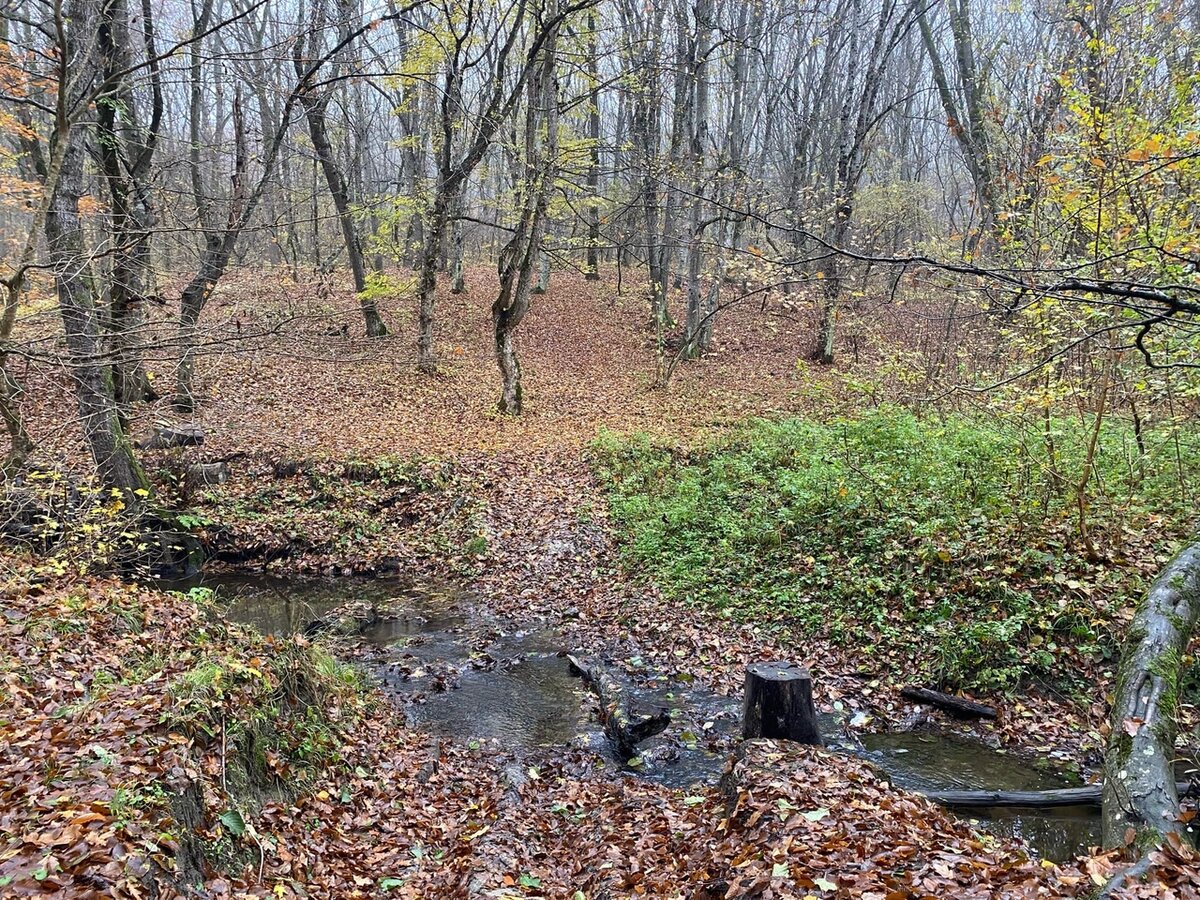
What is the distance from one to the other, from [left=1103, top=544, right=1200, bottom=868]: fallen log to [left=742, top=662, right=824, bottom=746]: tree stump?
194 cm

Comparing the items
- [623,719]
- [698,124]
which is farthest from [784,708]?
[698,124]

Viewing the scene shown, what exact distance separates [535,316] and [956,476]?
18.1m

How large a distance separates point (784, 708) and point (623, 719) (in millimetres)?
1740

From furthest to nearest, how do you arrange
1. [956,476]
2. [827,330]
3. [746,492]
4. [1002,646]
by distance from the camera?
[827,330] < [746,492] < [956,476] < [1002,646]

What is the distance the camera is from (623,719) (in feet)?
21.6

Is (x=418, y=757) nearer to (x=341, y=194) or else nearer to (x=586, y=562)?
(x=586, y=562)

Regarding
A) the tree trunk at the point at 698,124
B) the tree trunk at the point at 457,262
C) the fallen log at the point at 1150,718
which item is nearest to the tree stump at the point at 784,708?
the fallen log at the point at 1150,718

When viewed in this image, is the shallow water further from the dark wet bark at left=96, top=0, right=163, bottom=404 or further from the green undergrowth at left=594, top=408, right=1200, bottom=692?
the dark wet bark at left=96, top=0, right=163, bottom=404

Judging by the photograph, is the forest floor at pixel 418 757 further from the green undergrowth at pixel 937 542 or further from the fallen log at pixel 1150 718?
the green undergrowth at pixel 937 542

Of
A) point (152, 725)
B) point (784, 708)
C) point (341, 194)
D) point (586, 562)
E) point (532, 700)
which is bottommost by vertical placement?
point (532, 700)

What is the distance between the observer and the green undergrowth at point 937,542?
679 centimetres

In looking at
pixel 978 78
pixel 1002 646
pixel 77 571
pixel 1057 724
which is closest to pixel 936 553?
pixel 1002 646

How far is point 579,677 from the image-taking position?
311 inches

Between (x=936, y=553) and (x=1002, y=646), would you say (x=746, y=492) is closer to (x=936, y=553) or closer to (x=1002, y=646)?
(x=936, y=553)
